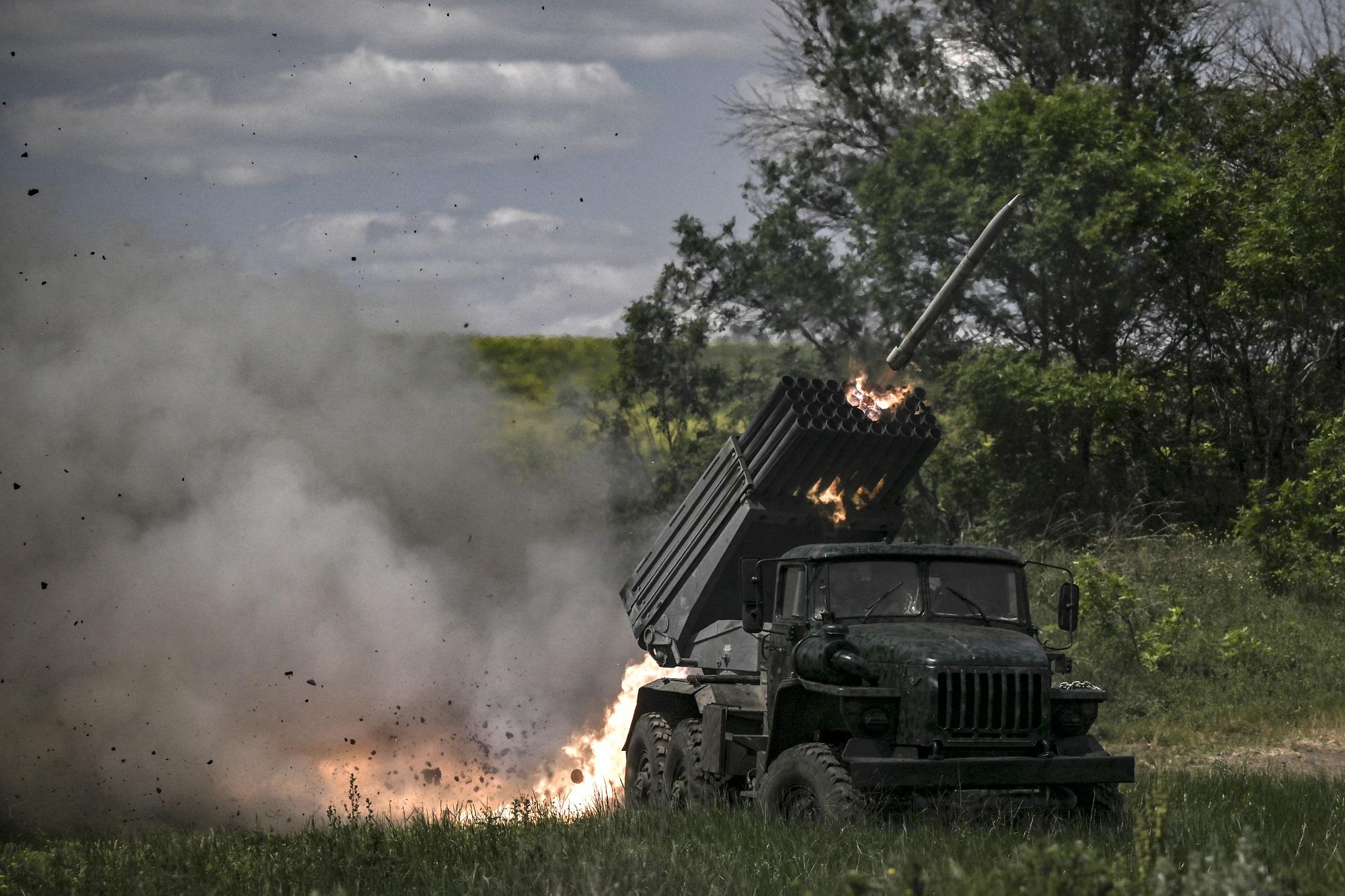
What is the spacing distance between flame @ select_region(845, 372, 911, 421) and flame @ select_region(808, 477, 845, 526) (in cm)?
68

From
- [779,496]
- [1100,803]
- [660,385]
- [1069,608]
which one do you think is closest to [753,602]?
[779,496]

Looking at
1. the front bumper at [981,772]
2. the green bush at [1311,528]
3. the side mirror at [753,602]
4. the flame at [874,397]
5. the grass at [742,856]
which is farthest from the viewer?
the green bush at [1311,528]

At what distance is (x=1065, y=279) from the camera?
28.7m

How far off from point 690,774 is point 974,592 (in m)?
2.93

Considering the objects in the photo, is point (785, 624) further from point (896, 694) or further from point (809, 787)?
point (809, 787)

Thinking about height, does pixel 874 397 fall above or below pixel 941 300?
below

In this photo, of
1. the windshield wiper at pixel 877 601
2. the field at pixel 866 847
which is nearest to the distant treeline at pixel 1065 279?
the field at pixel 866 847

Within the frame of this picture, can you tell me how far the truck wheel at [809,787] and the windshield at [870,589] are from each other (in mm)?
1175

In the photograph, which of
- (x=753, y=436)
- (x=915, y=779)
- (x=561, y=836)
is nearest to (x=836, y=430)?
(x=753, y=436)

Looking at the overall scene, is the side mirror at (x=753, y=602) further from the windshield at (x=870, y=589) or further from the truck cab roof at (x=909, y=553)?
the windshield at (x=870, y=589)

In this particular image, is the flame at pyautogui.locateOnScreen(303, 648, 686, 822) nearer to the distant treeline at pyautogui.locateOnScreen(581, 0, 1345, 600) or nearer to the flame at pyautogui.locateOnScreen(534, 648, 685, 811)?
the flame at pyautogui.locateOnScreen(534, 648, 685, 811)

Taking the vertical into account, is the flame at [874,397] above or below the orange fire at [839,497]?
above

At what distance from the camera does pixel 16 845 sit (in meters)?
14.4

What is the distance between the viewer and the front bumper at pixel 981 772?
9727mm
